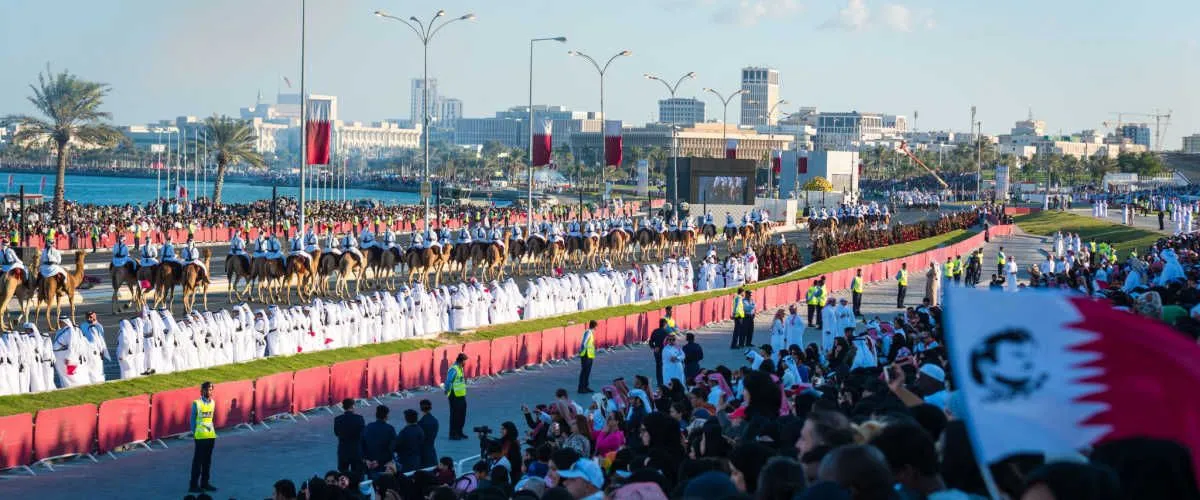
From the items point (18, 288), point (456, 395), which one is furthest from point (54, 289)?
point (456, 395)

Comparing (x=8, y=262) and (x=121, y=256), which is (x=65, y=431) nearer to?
(x=8, y=262)

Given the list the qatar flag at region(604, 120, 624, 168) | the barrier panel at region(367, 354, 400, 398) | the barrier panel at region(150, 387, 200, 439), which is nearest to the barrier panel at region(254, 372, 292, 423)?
the barrier panel at region(150, 387, 200, 439)

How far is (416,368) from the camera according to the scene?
24.1 m

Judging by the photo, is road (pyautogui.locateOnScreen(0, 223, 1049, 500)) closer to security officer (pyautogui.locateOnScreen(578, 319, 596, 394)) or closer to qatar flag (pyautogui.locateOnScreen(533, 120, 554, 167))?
security officer (pyautogui.locateOnScreen(578, 319, 596, 394))

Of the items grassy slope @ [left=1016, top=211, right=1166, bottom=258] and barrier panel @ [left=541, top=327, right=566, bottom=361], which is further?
grassy slope @ [left=1016, top=211, right=1166, bottom=258]

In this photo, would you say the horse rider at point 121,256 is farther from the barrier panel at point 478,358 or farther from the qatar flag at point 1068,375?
the qatar flag at point 1068,375

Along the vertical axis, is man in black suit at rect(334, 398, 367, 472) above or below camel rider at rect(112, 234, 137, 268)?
below

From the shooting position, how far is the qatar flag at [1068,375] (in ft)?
14.3

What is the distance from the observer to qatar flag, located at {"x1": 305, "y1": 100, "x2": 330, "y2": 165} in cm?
3541

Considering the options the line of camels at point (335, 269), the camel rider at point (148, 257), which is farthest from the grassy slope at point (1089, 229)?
the camel rider at point (148, 257)

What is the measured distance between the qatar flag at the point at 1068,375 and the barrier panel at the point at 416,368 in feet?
64.7

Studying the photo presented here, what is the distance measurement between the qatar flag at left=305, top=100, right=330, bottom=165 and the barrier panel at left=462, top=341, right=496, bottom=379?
36.6ft

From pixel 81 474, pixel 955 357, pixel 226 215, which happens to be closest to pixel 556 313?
pixel 81 474

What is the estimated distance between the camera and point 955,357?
4477 mm
